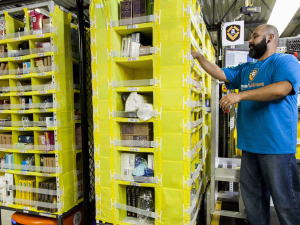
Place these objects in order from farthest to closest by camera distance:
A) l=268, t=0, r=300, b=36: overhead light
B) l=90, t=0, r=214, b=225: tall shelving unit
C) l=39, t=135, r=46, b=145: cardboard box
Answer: l=39, t=135, r=46, b=145: cardboard box → l=268, t=0, r=300, b=36: overhead light → l=90, t=0, r=214, b=225: tall shelving unit

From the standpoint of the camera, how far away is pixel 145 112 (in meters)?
2.43

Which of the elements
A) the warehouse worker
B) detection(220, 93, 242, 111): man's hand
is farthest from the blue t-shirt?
detection(220, 93, 242, 111): man's hand

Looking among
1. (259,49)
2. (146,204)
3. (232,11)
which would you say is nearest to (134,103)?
(146,204)

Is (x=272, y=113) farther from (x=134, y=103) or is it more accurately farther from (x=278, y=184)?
(x=134, y=103)

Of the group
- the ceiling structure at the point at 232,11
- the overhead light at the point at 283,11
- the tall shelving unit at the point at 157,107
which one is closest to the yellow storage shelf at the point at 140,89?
the tall shelving unit at the point at 157,107

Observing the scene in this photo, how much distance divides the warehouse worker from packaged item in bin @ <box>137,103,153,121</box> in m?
0.76

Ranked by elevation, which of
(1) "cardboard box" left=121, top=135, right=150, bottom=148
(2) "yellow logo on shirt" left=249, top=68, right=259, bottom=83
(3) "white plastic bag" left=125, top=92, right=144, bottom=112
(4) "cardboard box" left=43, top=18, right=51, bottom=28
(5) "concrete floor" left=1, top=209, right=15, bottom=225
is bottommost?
(5) "concrete floor" left=1, top=209, right=15, bottom=225

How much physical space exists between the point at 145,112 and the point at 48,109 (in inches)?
56.1

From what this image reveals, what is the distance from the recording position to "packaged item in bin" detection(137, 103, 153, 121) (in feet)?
7.93

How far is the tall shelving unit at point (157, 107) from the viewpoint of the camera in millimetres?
2303

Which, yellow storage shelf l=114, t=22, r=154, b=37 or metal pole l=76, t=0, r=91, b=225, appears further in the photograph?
metal pole l=76, t=0, r=91, b=225

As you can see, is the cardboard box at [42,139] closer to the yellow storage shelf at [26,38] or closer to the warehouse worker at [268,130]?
the yellow storage shelf at [26,38]

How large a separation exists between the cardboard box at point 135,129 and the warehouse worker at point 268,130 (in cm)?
88

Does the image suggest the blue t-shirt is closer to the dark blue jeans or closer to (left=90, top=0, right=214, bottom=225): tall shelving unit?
the dark blue jeans
